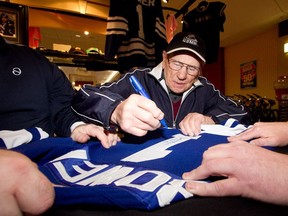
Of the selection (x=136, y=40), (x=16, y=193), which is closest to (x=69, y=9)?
(x=136, y=40)

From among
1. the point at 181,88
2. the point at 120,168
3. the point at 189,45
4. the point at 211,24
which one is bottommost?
the point at 120,168

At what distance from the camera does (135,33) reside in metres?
1.98

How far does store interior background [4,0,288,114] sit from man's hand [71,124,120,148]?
1.94m

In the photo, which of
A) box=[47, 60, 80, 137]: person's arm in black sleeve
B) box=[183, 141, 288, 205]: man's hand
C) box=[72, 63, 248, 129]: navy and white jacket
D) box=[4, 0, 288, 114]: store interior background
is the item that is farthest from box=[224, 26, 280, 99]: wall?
box=[183, 141, 288, 205]: man's hand

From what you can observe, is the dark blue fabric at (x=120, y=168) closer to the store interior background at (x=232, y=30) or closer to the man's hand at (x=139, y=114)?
the man's hand at (x=139, y=114)

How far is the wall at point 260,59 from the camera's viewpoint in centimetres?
557

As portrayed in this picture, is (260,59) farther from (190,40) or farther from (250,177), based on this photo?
(250,177)

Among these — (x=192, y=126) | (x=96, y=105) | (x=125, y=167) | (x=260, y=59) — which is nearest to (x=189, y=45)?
(x=192, y=126)

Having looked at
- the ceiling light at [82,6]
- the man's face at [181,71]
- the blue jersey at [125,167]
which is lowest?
the blue jersey at [125,167]

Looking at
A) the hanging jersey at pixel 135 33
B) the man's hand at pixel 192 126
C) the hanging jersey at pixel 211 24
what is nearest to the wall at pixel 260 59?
the hanging jersey at pixel 211 24

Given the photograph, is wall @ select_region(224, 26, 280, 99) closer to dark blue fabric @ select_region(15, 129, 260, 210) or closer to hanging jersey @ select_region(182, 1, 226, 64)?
hanging jersey @ select_region(182, 1, 226, 64)

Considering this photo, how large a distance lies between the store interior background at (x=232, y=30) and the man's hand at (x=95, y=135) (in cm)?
194

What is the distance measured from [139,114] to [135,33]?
4.92ft

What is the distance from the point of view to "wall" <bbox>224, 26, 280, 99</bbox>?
219 inches
